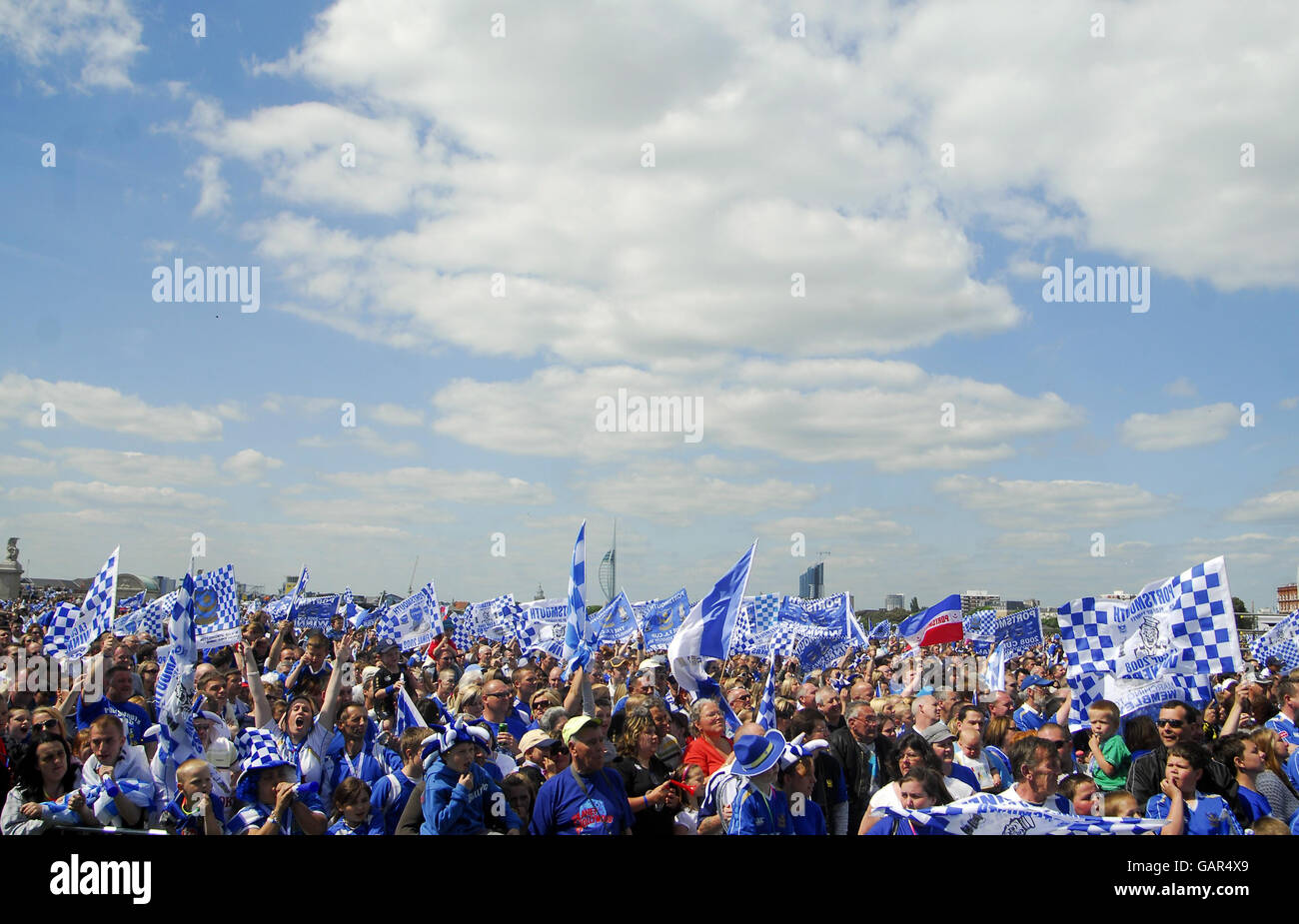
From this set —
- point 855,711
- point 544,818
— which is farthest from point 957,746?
point 544,818

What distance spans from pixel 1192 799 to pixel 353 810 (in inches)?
214

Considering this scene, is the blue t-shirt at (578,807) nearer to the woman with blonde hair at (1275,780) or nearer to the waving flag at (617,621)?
the woman with blonde hair at (1275,780)

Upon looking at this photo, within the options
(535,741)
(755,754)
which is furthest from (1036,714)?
(535,741)

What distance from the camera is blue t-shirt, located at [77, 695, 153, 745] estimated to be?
8141 millimetres

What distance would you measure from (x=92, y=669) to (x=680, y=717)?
5460 mm

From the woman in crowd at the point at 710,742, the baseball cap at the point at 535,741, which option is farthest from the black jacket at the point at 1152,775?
the baseball cap at the point at 535,741

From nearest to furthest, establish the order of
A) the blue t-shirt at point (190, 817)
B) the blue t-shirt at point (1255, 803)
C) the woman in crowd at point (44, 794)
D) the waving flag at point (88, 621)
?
1. the woman in crowd at point (44, 794)
2. the blue t-shirt at point (190, 817)
3. the blue t-shirt at point (1255, 803)
4. the waving flag at point (88, 621)

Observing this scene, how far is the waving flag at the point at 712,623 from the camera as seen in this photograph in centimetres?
943

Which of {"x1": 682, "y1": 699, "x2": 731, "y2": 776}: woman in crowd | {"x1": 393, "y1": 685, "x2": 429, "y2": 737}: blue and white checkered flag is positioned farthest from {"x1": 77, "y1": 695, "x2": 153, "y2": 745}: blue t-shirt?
{"x1": 682, "y1": 699, "x2": 731, "y2": 776}: woman in crowd

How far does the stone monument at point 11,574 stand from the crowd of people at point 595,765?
142ft

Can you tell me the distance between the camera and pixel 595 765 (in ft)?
19.1

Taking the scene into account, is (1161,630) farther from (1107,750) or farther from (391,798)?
(391,798)

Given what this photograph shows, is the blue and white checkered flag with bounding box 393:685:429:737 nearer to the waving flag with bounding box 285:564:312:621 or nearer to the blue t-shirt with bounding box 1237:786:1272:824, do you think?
the blue t-shirt with bounding box 1237:786:1272:824

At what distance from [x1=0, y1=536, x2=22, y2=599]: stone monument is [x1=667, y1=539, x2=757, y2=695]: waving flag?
4627cm
